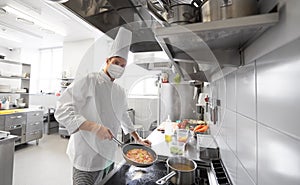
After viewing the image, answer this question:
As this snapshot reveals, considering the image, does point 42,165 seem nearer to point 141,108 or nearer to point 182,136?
point 141,108

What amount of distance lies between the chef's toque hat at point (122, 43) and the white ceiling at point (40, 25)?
109cm

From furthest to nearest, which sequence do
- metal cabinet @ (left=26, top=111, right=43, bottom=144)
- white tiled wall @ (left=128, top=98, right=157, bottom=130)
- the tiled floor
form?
metal cabinet @ (left=26, top=111, right=43, bottom=144)
the tiled floor
white tiled wall @ (left=128, top=98, right=157, bottom=130)

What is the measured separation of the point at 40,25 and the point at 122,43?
334 cm

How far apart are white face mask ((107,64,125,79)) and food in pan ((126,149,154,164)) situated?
553 mm

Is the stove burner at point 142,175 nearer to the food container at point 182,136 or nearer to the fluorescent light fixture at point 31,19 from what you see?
the food container at point 182,136

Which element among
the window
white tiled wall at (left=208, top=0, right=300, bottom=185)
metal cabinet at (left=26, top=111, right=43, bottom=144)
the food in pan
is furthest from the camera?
the window

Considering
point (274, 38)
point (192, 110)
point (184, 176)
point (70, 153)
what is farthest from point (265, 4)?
point (192, 110)

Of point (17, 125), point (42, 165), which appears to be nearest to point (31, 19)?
point (17, 125)

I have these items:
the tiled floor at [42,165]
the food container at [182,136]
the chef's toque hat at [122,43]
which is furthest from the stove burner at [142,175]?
the chef's toque hat at [122,43]

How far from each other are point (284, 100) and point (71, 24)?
380 centimetres

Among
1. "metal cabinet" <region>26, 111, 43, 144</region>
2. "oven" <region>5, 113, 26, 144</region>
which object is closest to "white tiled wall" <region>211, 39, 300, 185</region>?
"oven" <region>5, 113, 26, 144</region>

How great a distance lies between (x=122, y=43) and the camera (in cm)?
88

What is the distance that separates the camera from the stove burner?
754 mm

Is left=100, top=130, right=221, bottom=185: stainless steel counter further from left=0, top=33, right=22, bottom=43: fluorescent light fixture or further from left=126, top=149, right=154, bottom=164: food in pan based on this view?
left=0, top=33, right=22, bottom=43: fluorescent light fixture
